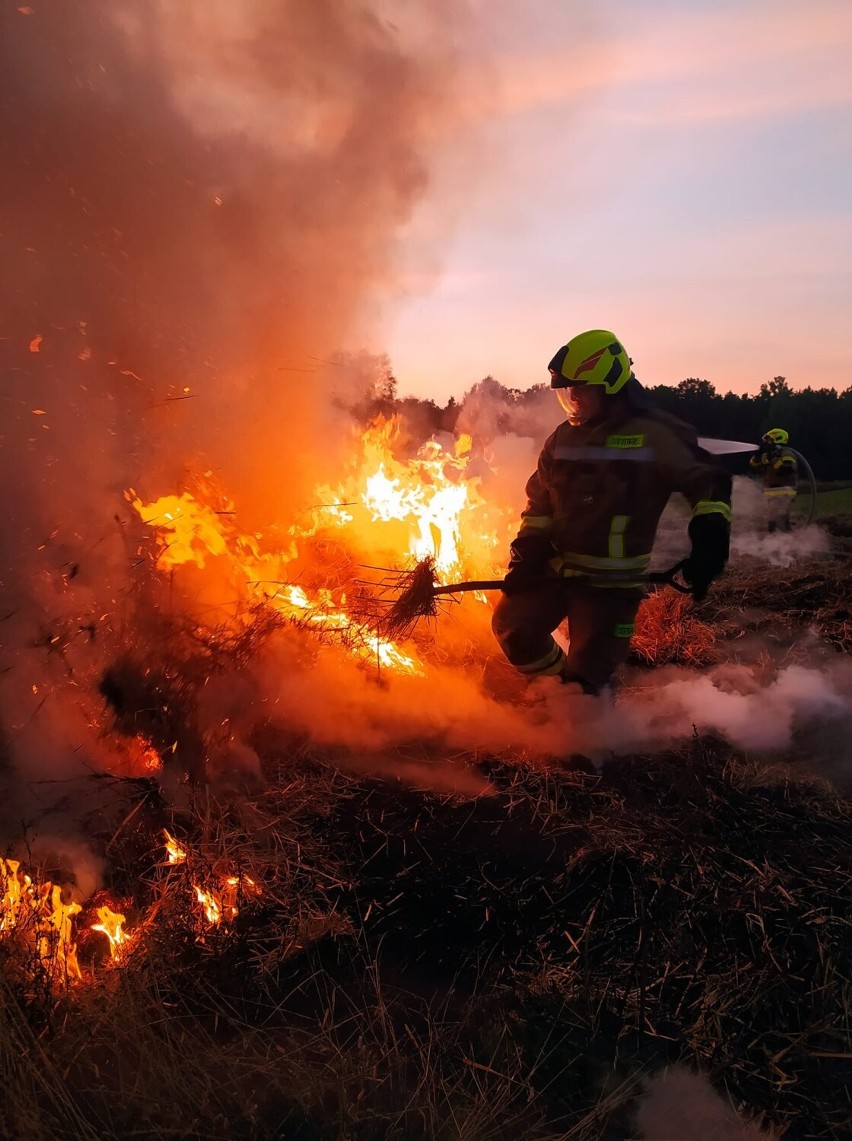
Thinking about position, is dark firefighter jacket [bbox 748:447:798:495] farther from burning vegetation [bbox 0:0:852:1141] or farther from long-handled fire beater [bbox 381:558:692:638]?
long-handled fire beater [bbox 381:558:692:638]

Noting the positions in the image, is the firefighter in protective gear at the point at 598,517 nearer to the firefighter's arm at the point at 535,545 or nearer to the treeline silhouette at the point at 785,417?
the firefighter's arm at the point at 535,545

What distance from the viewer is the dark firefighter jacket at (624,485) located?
157 inches

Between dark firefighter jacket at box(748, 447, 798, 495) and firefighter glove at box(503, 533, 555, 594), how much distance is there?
986 centimetres

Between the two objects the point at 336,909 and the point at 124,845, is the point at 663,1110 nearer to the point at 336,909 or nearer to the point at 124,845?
the point at 336,909

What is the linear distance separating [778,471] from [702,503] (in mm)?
10112

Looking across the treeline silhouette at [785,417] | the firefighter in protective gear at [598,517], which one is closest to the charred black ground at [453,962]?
the firefighter in protective gear at [598,517]

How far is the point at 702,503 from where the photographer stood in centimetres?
395

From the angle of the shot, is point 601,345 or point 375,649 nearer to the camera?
point 601,345

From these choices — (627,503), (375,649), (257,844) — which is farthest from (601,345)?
(257,844)

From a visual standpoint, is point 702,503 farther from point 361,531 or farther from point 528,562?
point 361,531

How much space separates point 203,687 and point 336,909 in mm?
1412

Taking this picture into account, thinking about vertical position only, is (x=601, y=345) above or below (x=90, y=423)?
above

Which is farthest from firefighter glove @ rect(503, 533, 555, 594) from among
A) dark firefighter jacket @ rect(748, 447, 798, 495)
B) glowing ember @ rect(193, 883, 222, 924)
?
dark firefighter jacket @ rect(748, 447, 798, 495)

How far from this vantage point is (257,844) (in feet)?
10.8
